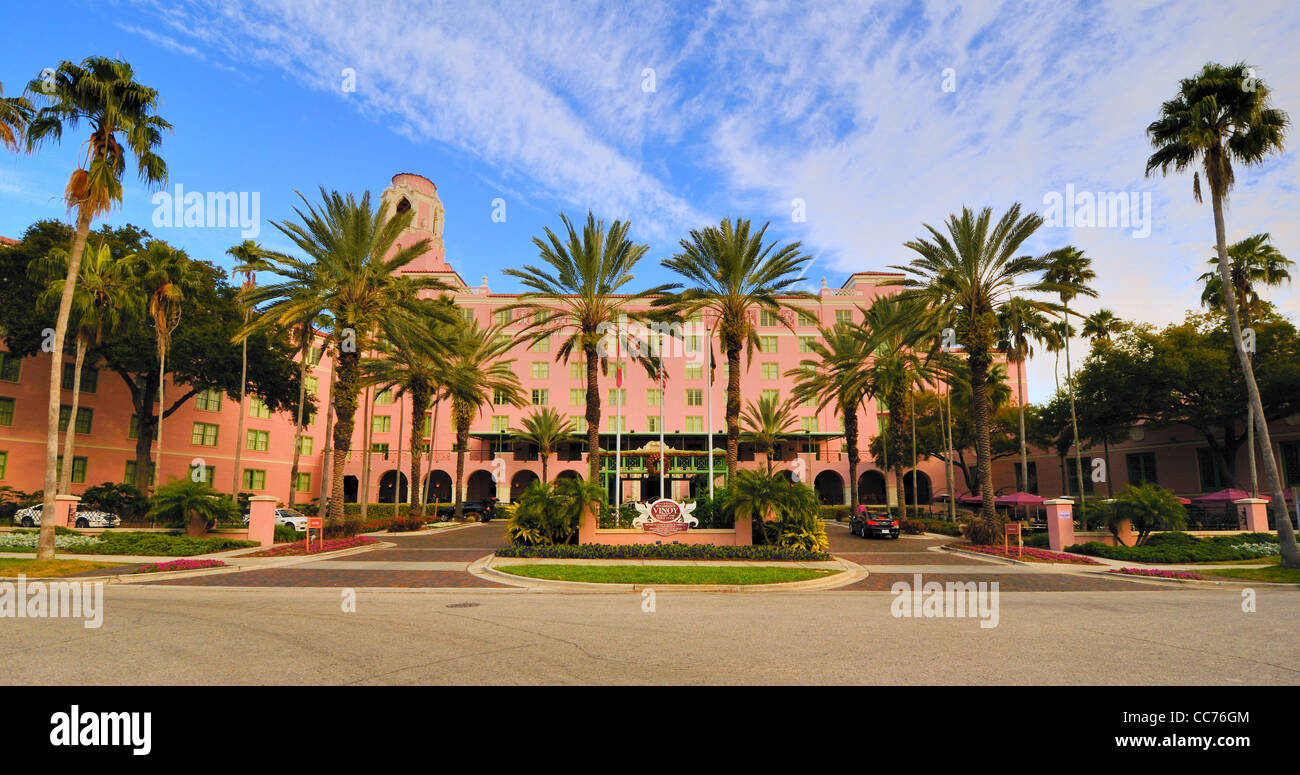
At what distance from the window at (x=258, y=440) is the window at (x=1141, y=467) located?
2695 inches

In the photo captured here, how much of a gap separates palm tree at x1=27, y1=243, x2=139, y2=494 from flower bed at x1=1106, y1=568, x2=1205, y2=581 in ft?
140

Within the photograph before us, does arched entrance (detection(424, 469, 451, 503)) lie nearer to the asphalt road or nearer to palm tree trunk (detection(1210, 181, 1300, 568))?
the asphalt road

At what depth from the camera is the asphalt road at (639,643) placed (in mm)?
7051

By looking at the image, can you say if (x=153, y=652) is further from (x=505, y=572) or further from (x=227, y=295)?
(x=227, y=295)

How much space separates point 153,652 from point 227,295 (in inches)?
1764

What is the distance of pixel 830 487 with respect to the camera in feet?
217

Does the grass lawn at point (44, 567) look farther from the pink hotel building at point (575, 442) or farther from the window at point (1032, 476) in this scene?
the window at point (1032, 476)

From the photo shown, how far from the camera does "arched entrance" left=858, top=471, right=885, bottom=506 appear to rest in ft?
213

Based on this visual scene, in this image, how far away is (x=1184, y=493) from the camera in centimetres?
4772

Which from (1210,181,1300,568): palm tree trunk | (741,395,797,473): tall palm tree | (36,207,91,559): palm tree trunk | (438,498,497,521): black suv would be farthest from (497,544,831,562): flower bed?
(741,395,797,473): tall palm tree

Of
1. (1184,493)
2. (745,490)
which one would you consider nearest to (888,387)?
(745,490)

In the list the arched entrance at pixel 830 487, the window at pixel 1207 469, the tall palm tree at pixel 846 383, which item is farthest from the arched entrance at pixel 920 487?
the tall palm tree at pixel 846 383

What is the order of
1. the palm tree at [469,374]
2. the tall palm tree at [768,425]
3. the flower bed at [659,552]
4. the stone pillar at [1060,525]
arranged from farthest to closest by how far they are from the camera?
1. the tall palm tree at [768,425]
2. the palm tree at [469,374]
3. the stone pillar at [1060,525]
4. the flower bed at [659,552]
